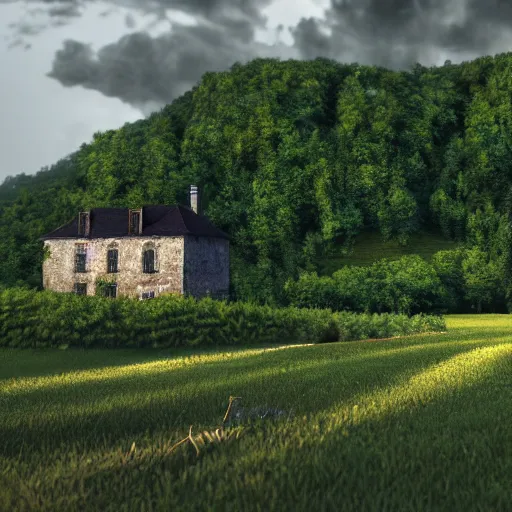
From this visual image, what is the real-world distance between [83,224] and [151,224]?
5.41m

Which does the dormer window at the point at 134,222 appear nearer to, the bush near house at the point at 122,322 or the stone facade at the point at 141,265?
the stone facade at the point at 141,265

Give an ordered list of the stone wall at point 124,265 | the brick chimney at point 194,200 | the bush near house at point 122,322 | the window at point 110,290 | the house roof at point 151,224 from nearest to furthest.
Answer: the bush near house at point 122,322 → the stone wall at point 124,265 → the house roof at point 151,224 → the window at point 110,290 → the brick chimney at point 194,200

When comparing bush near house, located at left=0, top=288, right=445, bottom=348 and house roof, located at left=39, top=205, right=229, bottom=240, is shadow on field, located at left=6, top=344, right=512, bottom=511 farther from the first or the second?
house roof, located at left=39, top=205, right=229, bottom=240

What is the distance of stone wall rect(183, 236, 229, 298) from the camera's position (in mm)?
48406

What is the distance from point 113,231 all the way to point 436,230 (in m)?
30.3

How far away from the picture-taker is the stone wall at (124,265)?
48.2m

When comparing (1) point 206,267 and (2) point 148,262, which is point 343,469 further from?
(1) point 206,267

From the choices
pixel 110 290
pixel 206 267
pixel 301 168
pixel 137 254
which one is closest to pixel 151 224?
pixel 137 254

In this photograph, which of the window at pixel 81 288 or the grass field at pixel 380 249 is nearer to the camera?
the window at pixel 81 288

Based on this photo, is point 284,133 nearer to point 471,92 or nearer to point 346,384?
point 471,92

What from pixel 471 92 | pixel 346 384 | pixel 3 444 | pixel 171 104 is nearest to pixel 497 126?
pixel 471 92

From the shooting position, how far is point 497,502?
4.59 m

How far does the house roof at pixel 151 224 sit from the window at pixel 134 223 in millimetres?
358

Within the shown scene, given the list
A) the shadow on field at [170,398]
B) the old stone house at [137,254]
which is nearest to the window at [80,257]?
the old stone house at [137,254]
